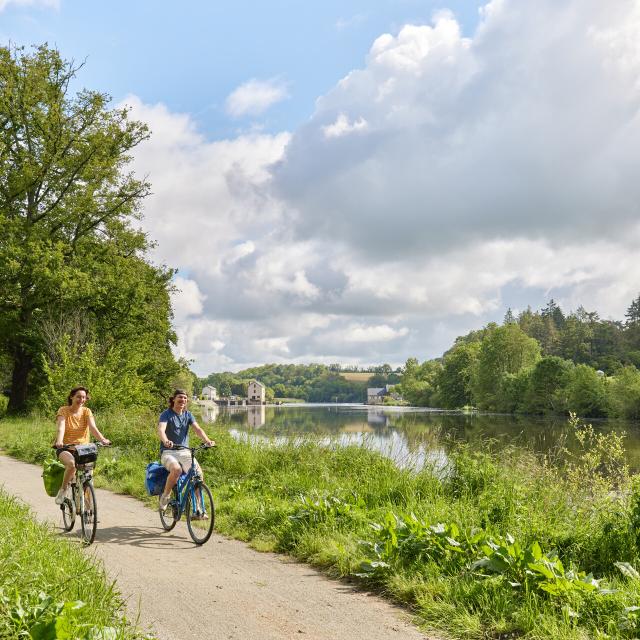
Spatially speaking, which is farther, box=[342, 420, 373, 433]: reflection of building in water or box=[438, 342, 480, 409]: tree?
box=[438, 342, 480, 409]: tree

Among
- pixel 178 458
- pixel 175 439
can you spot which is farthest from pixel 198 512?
pixel 175 439

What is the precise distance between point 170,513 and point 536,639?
16.7 ft

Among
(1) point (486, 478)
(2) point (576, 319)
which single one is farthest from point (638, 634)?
(2) point (576, 319)

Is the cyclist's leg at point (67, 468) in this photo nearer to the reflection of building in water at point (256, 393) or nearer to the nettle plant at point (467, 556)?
the nettle plant at point (467, 556)

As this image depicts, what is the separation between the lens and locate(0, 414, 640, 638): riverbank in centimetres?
464

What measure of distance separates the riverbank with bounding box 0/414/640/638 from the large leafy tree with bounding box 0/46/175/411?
1539 cm

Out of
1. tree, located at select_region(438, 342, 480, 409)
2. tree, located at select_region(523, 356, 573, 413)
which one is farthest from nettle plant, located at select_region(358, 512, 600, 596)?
tree, located at select_region(438, 342, 480, 409)

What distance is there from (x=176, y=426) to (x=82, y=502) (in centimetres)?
143

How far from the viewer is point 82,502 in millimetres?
7434

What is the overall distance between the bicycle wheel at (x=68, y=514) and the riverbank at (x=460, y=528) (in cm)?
187

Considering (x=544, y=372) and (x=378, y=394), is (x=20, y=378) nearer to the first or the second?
(x=544, y=372)

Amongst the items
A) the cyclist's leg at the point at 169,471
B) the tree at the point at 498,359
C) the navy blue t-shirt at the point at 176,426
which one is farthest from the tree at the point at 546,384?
the cyclist's leg at the point at 169,471

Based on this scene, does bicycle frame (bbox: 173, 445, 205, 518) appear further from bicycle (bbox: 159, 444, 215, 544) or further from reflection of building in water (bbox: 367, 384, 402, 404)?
reflection of building in water (bbox: 367, 384, 402, 404)

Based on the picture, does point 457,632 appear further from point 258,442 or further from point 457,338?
point 457,338
